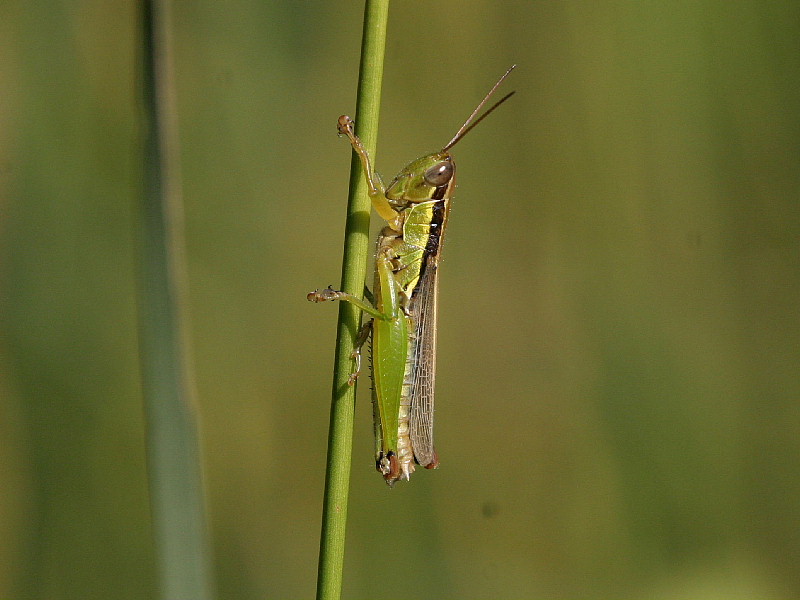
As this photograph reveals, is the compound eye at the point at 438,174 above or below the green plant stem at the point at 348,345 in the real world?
above

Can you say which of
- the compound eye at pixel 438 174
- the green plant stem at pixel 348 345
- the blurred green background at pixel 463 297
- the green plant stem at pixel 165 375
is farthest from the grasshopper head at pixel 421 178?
the blurred green background at pixel 463 297

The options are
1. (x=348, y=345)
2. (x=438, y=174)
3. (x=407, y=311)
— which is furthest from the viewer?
(x=407, y=311)

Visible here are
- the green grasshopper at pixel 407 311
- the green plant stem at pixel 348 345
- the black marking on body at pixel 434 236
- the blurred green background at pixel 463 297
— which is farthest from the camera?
the blurred green background at pixel 463 297

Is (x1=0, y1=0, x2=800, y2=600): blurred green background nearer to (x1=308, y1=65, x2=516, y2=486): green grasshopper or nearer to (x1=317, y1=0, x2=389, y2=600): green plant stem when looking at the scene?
(x1=308, y1=65, x2=516, y2=486): green grasshopper

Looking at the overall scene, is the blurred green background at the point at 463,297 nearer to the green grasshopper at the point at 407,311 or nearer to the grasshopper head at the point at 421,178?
the green grasshopper at the point at 407,311

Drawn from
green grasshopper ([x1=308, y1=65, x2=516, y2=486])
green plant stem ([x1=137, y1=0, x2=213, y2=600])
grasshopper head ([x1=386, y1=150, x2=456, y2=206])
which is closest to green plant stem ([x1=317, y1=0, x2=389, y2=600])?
green plant stem ([x1=137, y1=0, x2=213, y2=600])

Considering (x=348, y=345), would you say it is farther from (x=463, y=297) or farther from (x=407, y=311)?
(x=463, y=297)

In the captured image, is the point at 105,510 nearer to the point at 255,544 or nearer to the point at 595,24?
the point at 255,544

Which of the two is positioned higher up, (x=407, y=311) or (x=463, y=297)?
(x=463, y=297)

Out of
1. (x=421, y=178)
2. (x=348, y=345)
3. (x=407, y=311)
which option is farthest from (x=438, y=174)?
(x=348, y=345)
